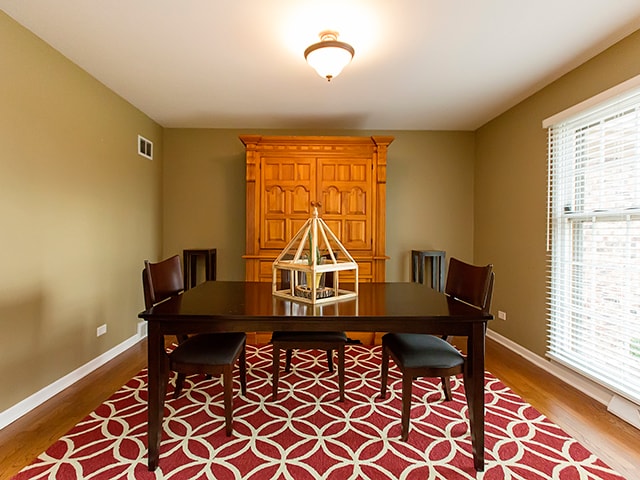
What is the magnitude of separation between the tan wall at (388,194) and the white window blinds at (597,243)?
134 cm

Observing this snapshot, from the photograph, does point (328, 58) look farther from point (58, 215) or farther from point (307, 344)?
point (58, 215)

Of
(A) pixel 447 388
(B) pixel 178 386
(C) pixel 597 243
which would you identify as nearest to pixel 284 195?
(B) pixel 178 386

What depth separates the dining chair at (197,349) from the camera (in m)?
1.76

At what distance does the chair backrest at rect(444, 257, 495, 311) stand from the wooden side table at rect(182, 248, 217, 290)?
2.59 metres

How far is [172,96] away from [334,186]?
5.81ft

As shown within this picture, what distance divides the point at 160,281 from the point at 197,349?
0.49 metres

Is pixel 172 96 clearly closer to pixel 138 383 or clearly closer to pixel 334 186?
pixel 334 186

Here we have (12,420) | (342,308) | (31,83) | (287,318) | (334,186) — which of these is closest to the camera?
(287,318)

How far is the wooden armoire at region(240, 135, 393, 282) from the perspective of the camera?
3.51 m

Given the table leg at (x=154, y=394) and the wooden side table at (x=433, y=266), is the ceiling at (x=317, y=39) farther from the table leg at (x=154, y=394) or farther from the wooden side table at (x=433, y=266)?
the table leg at (x=154, y=394)

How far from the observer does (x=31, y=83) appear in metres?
2.10

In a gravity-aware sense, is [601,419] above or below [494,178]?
below

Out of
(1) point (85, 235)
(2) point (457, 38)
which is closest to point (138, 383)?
(1) point (85, 235)

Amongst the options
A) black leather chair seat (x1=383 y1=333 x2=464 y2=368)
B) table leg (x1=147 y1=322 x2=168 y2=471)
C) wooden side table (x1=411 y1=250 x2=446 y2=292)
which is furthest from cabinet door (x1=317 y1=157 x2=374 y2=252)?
table leg (x1=147 y1=322 x2=168 y2=471)
